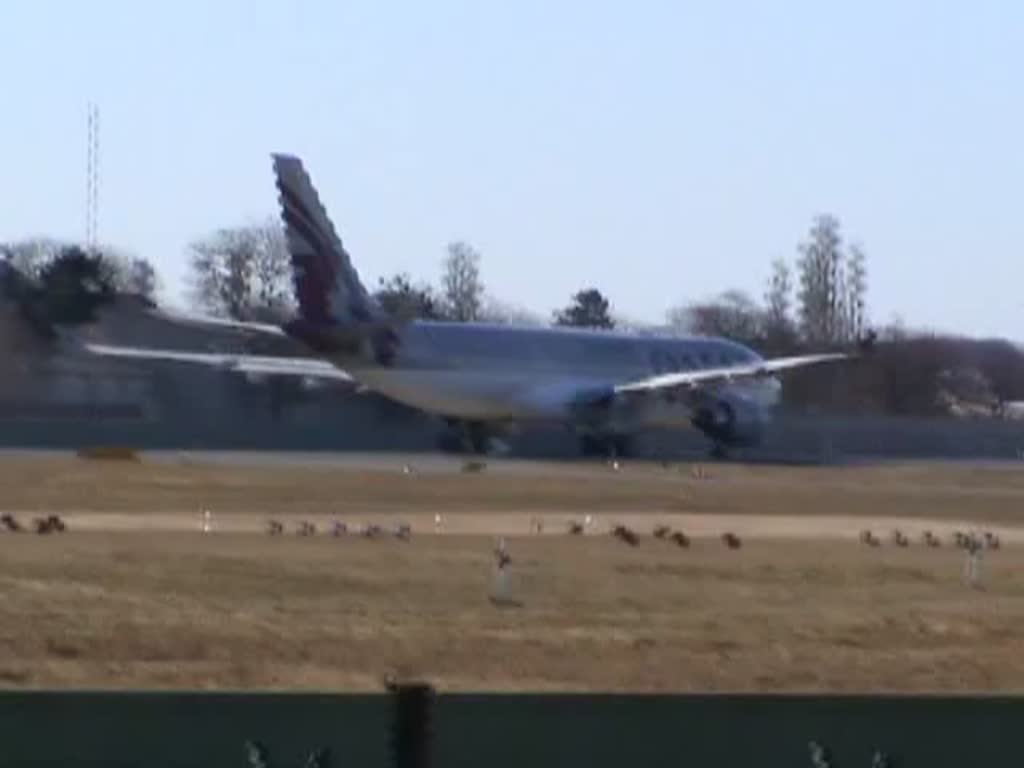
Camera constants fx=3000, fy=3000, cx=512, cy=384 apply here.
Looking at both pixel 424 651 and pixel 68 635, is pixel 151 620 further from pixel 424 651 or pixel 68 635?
pixel 424 651

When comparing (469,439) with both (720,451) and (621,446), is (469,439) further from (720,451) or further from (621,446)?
(720,451)

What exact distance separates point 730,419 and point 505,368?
758 cm

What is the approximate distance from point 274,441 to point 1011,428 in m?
32.0

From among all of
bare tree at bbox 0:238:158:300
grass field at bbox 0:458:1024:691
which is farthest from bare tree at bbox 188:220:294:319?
grass field at bbox 0:458:1024:691

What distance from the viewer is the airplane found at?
85.8 metres

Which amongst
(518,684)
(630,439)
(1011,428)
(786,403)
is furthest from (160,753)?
(786,403)

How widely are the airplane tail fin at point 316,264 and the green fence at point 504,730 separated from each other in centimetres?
7534

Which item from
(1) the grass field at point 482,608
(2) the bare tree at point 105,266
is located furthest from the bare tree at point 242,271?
(1) the grass field at point 482,608

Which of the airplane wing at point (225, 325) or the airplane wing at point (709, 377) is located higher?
the airplane wing at point (225, 325)

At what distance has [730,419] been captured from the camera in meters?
91.0

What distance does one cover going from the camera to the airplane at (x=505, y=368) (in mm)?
85812

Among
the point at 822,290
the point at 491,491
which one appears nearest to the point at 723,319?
the point at 822,290

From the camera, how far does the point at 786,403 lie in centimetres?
14575

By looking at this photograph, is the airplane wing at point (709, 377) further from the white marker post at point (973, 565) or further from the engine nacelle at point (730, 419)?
the white marker post at point (973, 565)
